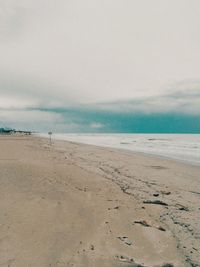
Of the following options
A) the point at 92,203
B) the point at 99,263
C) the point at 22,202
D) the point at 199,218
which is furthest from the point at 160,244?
the point at 22,202

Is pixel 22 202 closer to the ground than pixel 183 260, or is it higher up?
higher up

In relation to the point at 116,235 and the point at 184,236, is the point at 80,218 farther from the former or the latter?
the point at 184,236

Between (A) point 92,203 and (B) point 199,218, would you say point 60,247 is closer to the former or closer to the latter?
(A) point 92,203

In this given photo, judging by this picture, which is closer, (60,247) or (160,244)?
(60,247)

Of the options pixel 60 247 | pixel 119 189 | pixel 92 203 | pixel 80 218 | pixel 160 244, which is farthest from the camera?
pixel 119 189

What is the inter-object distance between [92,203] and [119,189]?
3362 millimetres

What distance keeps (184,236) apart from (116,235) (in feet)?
5.72

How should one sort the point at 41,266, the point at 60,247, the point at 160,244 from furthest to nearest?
1. the point at 160,244
2. the point at 60,247
3. the point at 41,266

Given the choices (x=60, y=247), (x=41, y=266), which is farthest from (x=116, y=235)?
(x=41, y=266)

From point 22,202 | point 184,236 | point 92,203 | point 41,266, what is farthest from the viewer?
point 92,203

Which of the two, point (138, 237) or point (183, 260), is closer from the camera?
point (183, 260)

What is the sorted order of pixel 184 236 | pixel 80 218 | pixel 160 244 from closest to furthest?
1. pixel 160 244
2. pixel 184 236
3. pixel 80 218

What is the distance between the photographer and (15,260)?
6211 mm

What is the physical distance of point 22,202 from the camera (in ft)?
32.3
